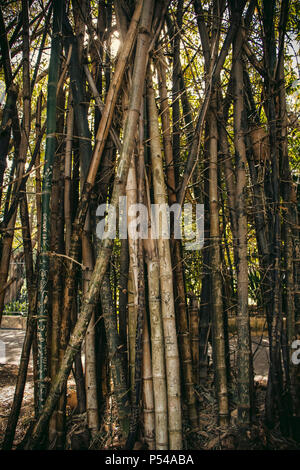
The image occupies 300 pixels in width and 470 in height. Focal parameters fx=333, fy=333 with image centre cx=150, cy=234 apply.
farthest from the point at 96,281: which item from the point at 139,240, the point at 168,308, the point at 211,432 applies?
the point at 211,432

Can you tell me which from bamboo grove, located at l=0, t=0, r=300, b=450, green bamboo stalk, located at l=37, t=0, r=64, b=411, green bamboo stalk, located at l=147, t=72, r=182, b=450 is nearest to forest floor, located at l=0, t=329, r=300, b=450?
bamboo grove, located at l=0, t=0, r=300, b=450

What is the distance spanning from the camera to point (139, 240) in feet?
6.77

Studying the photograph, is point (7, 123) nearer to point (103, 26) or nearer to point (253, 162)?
point (103, 26)

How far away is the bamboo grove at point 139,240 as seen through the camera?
201 centimetres

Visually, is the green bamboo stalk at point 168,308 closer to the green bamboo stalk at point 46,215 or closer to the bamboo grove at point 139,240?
the bamboo grove at point 139,240

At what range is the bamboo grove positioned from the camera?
2.01 metres

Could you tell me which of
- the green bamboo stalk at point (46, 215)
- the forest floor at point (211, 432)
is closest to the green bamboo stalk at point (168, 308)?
the forest floor at point (211, 432)

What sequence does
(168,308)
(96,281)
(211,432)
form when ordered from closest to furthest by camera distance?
(96,281), (168,308), (211,432)

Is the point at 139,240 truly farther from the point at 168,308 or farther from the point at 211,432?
the point at 211,432

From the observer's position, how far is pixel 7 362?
15.3 ft

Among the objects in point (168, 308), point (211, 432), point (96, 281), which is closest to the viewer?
point (96, 281)

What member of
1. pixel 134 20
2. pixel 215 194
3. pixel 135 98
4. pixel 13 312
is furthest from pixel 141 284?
pixel 13 312

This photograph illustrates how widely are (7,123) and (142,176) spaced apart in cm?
111

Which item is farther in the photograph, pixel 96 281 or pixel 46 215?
pixel 46 215
